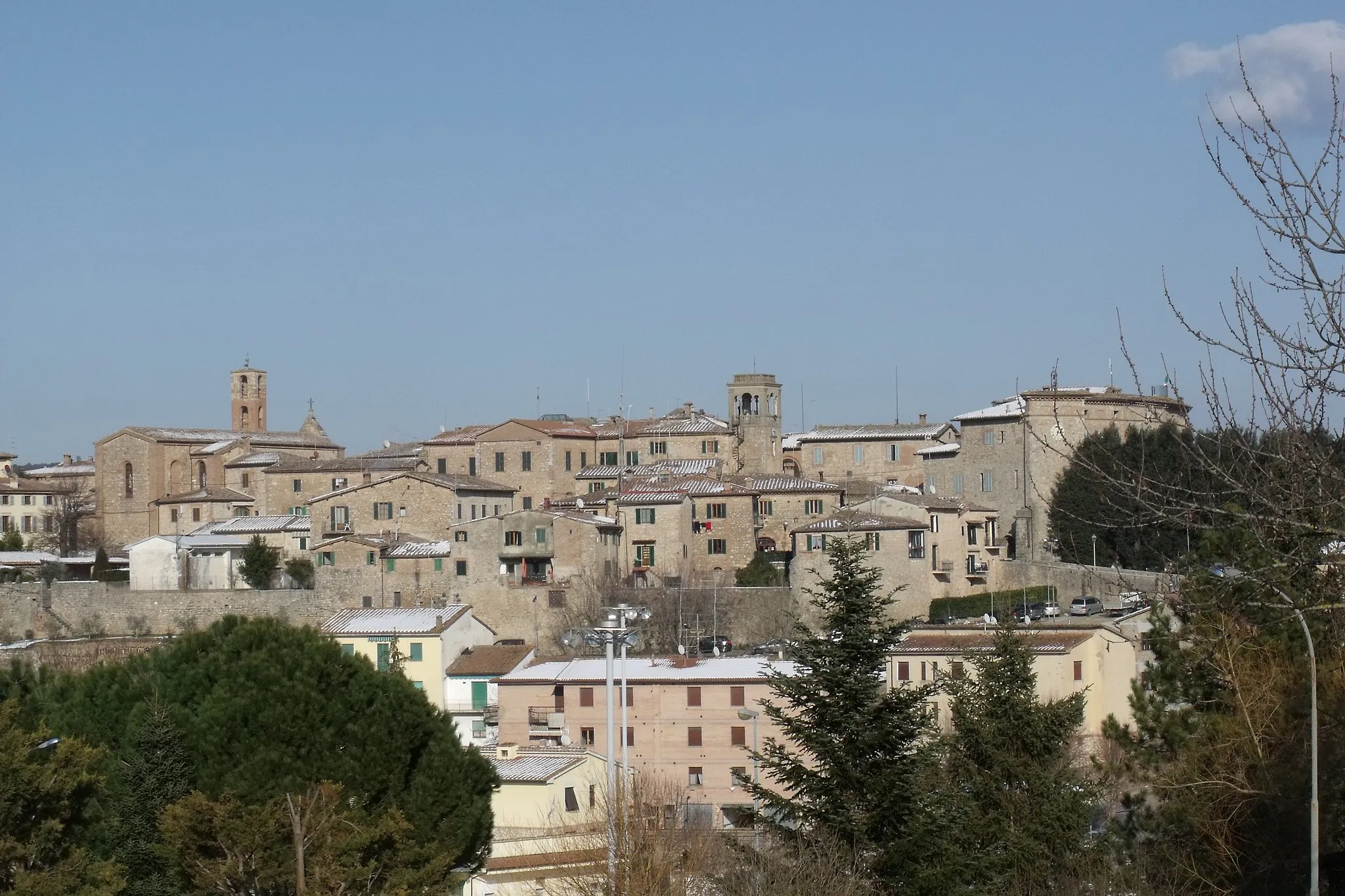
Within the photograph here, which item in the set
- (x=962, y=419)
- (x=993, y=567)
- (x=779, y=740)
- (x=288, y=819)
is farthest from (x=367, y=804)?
(x=962, y=419)

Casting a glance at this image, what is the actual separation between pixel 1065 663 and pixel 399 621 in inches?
718

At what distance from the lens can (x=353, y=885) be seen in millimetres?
19906

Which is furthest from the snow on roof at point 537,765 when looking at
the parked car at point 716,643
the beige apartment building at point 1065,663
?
the parked car at point 716,643

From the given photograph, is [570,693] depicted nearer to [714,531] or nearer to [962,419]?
[714,531]

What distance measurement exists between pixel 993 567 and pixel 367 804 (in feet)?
111

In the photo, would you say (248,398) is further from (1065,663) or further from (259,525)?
(1065,663)

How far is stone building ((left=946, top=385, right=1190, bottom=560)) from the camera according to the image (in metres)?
58.1

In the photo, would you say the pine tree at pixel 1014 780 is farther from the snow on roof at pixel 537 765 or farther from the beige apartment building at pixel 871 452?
the beige apartment building at pixel 871 452

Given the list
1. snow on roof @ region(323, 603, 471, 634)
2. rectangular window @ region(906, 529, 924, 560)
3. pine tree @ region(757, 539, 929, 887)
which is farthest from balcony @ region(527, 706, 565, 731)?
pine tree @ region(757, 539, 929, 887)

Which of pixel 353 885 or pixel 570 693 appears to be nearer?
pixel 353 885

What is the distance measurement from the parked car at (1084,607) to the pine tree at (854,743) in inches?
1222

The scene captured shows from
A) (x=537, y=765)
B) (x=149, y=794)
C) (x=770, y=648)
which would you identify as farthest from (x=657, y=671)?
(x=149, y=794)

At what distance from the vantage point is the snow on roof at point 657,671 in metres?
41.3

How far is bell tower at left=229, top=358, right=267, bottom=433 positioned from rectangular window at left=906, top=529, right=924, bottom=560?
4825 centimetres
